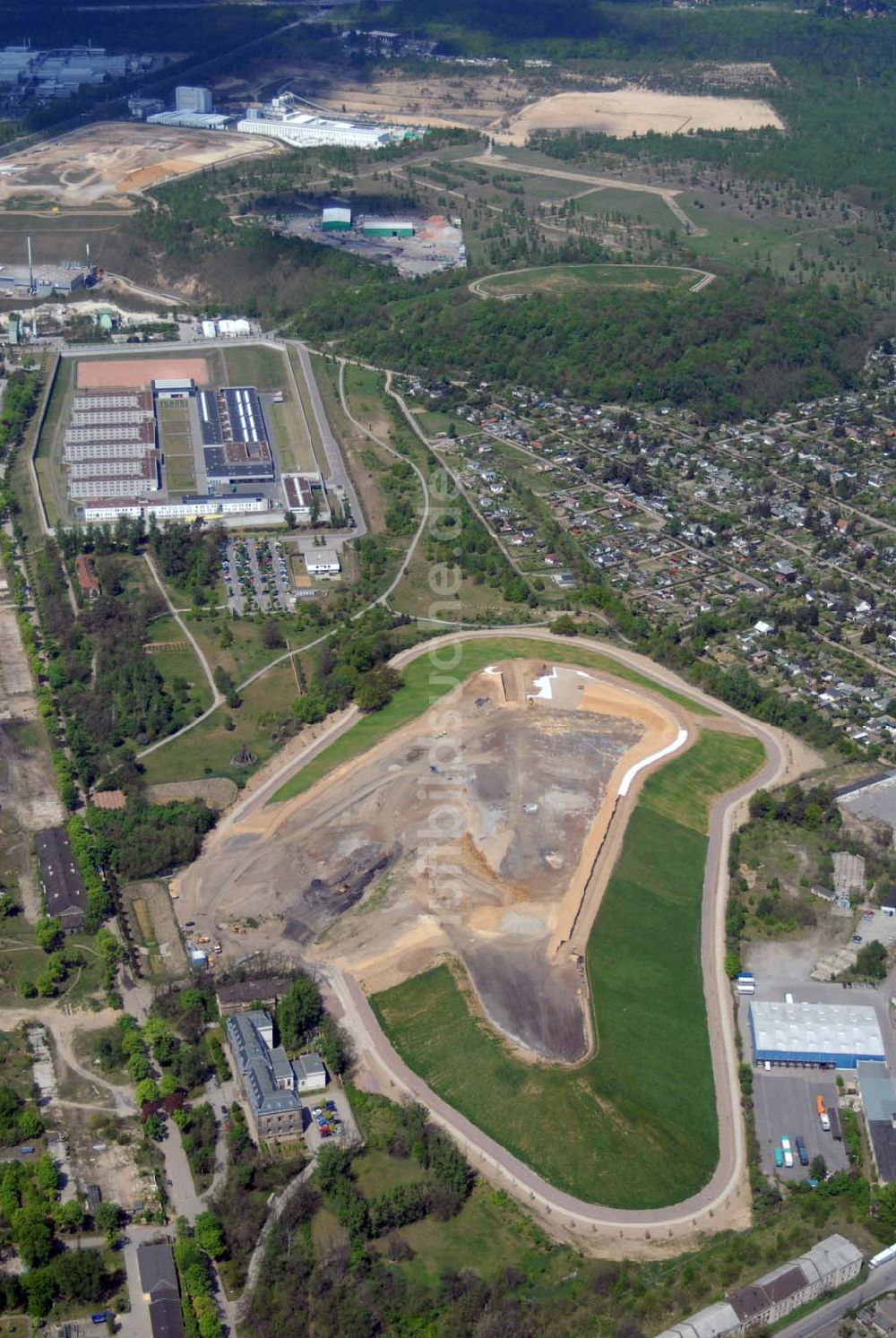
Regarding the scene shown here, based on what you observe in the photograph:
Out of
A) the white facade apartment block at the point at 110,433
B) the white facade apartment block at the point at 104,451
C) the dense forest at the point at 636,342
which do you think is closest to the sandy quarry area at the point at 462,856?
the white facade apartment block at the point at 104,451

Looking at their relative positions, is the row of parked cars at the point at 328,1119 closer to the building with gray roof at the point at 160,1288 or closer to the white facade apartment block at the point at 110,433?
the building with gray roof at the point at 160,1288

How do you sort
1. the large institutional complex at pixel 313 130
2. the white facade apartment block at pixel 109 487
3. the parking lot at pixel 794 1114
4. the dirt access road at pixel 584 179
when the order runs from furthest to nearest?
the large institutional complex at pixel 313 130 → the dirt access road at pixel 584 179 → the white facade apartment block at pixel 109 487 → the parking lot at pixel 794 1114

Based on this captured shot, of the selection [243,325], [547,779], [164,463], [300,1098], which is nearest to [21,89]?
[243,325]

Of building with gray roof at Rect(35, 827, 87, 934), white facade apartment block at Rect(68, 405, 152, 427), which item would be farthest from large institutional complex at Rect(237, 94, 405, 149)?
building with gray roof at Rect(35, 827, 87, 934)

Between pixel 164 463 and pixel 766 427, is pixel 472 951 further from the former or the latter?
pixel 766 427

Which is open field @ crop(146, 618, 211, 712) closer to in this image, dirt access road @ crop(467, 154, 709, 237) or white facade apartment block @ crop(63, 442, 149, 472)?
white facade apartment block @ crop(63, 442, 149, 472)
